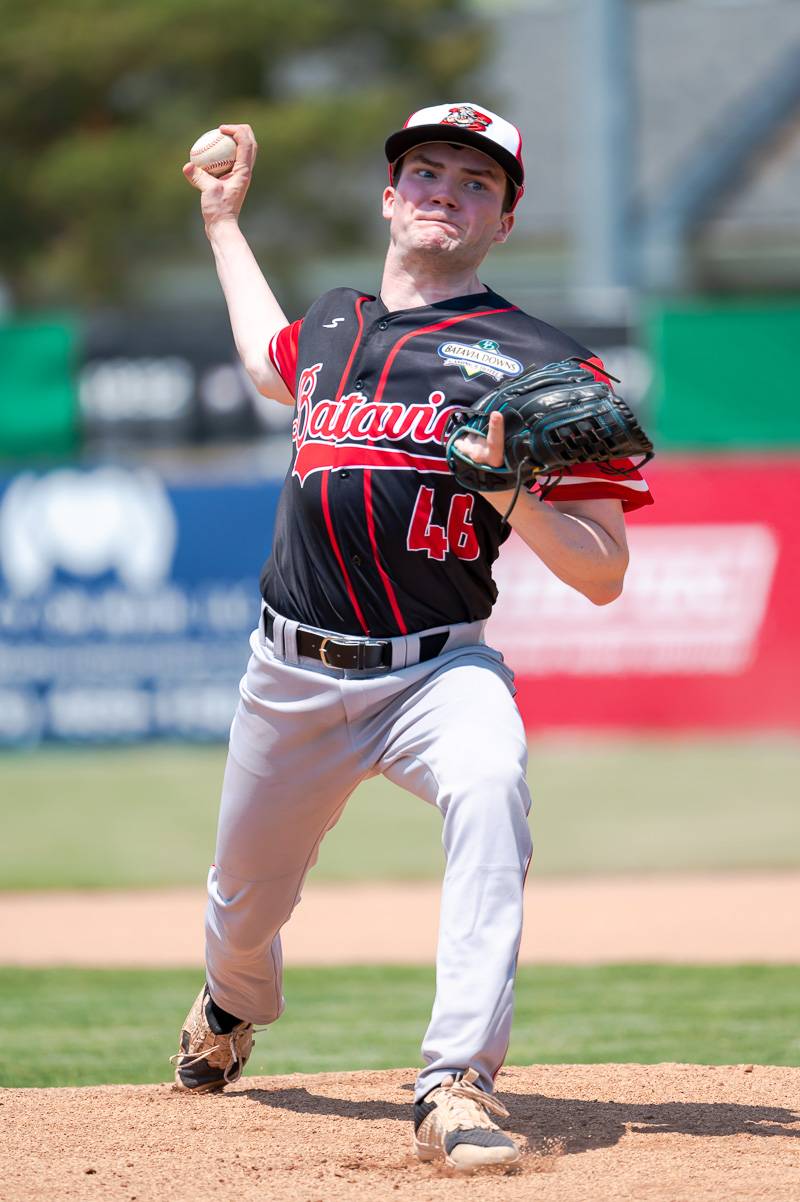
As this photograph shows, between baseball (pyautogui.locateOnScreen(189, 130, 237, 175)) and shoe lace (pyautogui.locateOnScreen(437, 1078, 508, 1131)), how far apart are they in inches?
93.2

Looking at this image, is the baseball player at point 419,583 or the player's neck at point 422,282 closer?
the baseball player at point 419,583

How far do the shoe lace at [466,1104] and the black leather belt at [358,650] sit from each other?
87 centimetres

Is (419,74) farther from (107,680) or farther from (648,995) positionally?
(648,995)

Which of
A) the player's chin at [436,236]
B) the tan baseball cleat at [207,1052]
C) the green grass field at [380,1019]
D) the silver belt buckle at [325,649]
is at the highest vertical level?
the player's chin at [436,236]

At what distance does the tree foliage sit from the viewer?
21.7m

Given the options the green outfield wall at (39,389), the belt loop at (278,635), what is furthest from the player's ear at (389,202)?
the green outfield wall at (39,389)

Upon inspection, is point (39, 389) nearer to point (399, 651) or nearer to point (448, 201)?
point (448, 201)

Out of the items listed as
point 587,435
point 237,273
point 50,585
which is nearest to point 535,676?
point 50,585

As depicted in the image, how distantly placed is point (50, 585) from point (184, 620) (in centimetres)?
93

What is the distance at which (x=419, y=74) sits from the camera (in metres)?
22.8

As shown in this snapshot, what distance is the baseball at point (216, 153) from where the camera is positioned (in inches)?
180

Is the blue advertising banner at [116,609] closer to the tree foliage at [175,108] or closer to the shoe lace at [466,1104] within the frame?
the shoe lace at [466,1104]

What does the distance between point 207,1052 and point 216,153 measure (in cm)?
222

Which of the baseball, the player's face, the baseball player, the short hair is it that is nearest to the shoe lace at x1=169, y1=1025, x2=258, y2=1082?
the baseball player
